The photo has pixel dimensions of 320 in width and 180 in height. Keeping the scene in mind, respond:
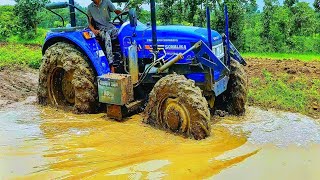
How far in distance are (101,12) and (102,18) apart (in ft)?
0.34

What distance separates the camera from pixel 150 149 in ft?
18.9

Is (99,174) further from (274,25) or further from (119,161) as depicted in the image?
(274,25)

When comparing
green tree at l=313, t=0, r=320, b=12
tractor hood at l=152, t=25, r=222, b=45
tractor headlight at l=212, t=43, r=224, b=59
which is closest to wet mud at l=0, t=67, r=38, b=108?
tractor hood at l=152, t=25, r=222, b=45

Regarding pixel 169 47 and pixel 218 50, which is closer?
pixel 169 47

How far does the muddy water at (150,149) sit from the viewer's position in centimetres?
502

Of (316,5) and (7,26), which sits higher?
(316,5)

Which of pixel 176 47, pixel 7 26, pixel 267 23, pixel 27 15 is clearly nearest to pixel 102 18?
pixel 176 47

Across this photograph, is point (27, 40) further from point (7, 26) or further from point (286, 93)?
point (286, 93)

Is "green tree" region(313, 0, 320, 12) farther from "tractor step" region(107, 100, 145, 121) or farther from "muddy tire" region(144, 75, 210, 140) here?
"muddy tire" region(144, 75, 210, 140)

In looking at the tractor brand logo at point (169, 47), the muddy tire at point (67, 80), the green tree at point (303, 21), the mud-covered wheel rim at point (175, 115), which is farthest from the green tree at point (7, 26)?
the mud-covered wheel rim at point (175, 115)

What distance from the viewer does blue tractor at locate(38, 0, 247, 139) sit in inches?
248

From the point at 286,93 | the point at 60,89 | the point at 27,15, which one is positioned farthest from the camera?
the point at 27,15

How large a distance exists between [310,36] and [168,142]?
1765cm

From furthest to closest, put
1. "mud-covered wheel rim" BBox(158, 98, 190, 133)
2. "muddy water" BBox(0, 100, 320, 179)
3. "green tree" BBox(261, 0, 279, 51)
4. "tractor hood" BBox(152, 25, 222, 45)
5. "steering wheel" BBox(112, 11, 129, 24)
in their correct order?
"green tree" BBox(261, 0, 279, 51) < "steering wheel" BBox(112, 11, 129, 24) < "tractor hood" BBox(152, 25, 222, 45) < "mud-covered wheel rim" BBox(158, 98, 190, 133) < "muddy water" BBox(0, 100, 320, 179)
